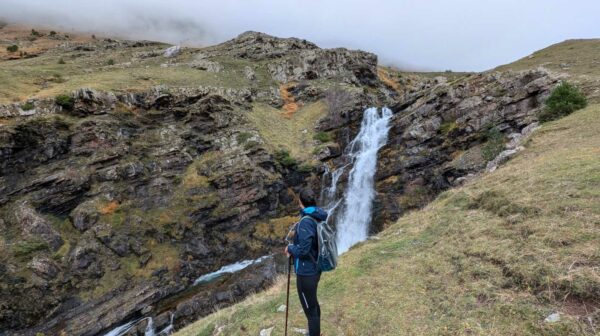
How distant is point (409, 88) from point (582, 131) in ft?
198

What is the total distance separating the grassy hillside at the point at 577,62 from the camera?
27953 millimetres

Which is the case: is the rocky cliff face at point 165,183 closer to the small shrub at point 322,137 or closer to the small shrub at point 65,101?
the small shrub at point 65,101

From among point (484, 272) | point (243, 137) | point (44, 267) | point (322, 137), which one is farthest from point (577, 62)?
point (44, 267)

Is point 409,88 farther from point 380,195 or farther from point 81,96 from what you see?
point 81,96

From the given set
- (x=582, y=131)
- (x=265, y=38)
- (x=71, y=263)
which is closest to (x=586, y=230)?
(x=582, y=131)

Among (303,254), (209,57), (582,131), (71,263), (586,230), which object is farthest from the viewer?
(209,57)

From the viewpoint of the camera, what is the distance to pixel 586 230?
748 centimetres

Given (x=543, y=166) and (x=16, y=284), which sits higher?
(x=543, y=166)

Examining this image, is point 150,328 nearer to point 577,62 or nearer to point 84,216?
point 84,216

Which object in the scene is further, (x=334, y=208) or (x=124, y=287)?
(x=334, y=208)

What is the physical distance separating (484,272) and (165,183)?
28.2m

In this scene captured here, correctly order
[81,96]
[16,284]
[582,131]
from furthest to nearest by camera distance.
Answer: [81,96] < [16,284] < [582,131]

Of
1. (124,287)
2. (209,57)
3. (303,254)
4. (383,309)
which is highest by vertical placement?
(209,57)

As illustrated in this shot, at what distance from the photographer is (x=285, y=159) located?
35875 mm
